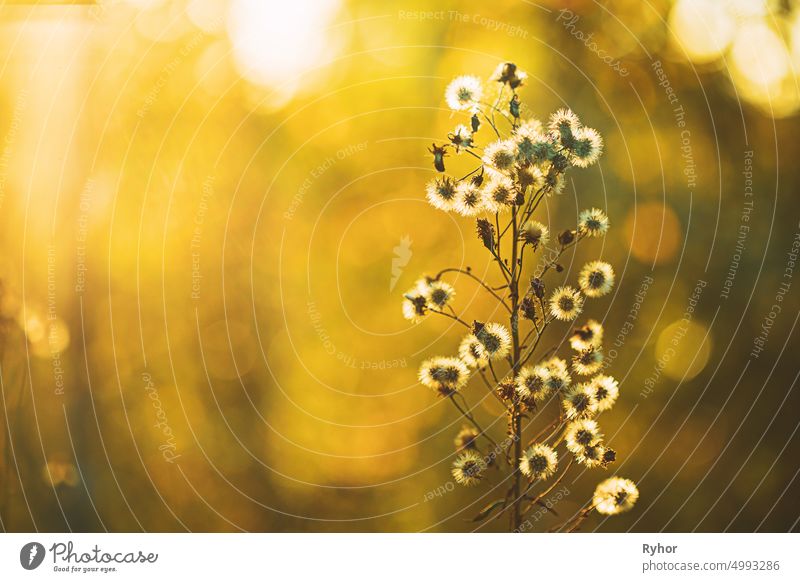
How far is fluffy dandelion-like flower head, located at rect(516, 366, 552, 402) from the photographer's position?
1.09 metres

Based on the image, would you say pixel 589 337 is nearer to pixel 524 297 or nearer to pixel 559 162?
pixel 524 297

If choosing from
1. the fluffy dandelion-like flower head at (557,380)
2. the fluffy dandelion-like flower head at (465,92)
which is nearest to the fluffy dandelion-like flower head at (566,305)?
the fluffy dandelion-like flower head at (557,380)

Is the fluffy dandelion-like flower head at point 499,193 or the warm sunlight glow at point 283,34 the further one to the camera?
the warm sunlight glow at point 283,34

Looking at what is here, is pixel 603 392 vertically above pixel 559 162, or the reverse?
pixel 559 162

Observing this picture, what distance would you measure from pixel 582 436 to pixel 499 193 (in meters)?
0.52

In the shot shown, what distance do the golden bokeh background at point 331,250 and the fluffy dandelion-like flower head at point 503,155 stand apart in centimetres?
49

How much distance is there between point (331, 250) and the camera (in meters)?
1.69

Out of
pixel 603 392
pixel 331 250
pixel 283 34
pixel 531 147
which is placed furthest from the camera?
pixel 331 250
